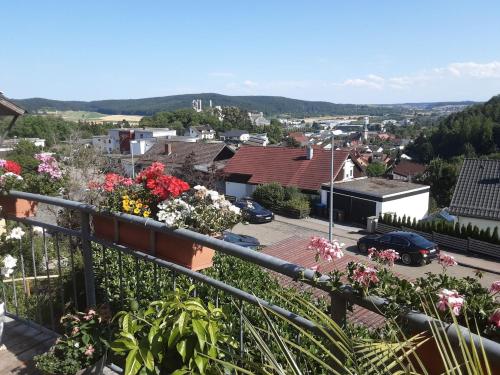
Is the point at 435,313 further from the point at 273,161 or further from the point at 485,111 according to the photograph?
the point at 485,111

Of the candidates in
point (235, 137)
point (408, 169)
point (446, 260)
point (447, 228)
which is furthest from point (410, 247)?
point (235, 137)

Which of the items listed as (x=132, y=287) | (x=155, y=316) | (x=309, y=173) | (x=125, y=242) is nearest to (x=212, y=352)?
(x=155, y=316)

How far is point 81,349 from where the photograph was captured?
8.69 feet

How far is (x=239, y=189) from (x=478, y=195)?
17758 millimetres

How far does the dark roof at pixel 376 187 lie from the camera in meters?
29.2

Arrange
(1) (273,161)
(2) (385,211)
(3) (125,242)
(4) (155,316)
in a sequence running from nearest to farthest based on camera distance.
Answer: (4) (155,316) < (3) (125,242) < (2) (385,211) < (1) (273,161)

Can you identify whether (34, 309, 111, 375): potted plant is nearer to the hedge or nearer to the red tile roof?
the hedge

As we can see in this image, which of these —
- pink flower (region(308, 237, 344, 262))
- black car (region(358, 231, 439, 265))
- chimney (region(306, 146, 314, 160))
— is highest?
A: pink flower (region(308, 237, 344, 262))

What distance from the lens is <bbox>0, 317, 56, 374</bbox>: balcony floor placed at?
311 cm

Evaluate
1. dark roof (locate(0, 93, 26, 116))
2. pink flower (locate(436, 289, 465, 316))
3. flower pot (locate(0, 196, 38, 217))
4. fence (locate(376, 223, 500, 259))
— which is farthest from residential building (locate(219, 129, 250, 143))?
pink flower (locate(436, 289, 465, 316))

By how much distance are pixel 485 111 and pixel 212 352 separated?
107004 mm

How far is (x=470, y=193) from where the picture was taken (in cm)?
2592

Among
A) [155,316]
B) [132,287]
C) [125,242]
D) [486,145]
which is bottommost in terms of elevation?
[486,145]

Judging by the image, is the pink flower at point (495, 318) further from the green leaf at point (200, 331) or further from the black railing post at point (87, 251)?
the black railing post at point (87, 251)
